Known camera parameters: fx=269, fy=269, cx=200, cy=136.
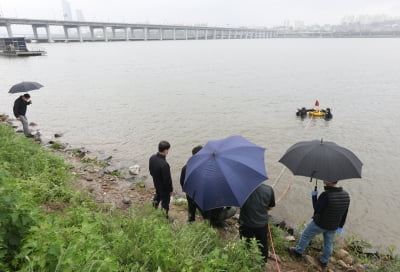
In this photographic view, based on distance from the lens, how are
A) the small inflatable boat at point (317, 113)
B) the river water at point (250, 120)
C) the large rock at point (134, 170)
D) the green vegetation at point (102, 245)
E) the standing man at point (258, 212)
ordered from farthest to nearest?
the small inflatable boat at point (317, 113) → the large rock at point (134, 170) → the river water at point (250, 120) → the standing man at point (258, 212) → the green vegetation at point (102, 245)

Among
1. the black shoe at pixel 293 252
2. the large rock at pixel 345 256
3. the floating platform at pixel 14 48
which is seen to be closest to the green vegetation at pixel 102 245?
the black shoe at pixel 293 252

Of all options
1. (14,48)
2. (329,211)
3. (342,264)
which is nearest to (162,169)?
(329,211)

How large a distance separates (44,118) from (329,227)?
59.7ft

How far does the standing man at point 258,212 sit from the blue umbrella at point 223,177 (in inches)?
10.7

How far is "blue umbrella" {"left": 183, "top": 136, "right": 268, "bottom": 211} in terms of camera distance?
387 centimetres

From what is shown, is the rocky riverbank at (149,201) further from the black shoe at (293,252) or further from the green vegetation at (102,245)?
the green vegetation at (102,245)

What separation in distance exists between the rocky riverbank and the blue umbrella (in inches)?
77.1

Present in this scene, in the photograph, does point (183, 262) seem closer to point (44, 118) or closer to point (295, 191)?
point (295, 191)

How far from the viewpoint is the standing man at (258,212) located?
13.8 feet

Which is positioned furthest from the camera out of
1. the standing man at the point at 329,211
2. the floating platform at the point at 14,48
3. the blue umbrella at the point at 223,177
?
the floating platform at the point at 14,48

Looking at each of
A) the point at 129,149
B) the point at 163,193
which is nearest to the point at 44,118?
the point at 129,149

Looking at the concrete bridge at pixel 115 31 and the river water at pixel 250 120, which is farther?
the concrete bridge at pixel 115 31

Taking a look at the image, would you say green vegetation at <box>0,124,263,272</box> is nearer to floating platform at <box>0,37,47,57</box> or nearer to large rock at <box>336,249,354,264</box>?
large rock at <box>336,249,354,264</box>

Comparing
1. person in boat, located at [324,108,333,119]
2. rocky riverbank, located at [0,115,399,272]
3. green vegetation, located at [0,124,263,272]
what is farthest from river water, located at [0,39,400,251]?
green vegetation, located at [0,124,263,272]
